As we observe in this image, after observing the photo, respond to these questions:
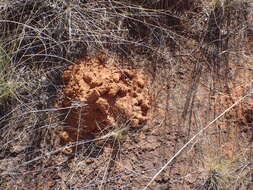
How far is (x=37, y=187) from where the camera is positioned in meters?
1.37

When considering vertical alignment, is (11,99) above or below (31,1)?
below

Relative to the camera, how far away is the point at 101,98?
1.35 meters

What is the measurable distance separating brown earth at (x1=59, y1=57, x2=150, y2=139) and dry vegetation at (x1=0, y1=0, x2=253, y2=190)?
0.11 feet

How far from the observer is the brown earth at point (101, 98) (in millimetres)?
1355

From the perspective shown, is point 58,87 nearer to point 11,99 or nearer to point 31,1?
point 11,99

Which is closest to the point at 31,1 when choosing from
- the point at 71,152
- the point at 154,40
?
the point at 154,40

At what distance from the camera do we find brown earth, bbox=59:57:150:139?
1.36 meters

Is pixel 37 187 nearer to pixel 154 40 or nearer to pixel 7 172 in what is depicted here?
pixel 7 172

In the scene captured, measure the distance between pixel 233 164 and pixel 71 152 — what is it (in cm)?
76

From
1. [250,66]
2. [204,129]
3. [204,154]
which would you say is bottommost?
[204,154]

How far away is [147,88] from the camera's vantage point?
1449 mm

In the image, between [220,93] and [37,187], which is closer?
[37,187]

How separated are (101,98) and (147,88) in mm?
237

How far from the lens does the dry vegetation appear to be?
1389 millimetres
